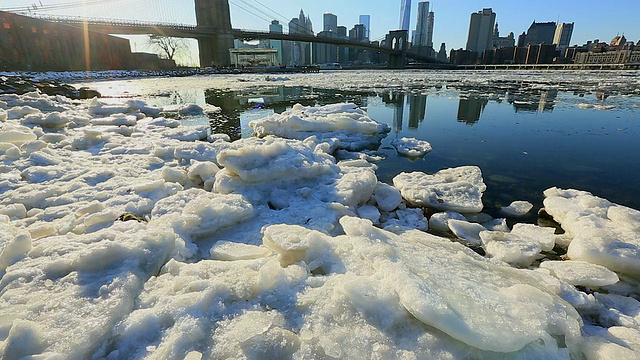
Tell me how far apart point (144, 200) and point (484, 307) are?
2.64m

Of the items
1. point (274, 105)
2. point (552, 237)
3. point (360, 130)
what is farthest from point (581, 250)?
point (274, 105)

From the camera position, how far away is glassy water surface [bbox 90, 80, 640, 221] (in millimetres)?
3525

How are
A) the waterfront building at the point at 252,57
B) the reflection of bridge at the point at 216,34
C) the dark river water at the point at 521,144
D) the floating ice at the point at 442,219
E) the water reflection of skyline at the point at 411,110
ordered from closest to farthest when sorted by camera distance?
the floating ice at the point at 442,219 → the dark river water at the point at 521,144 → the water reflection of skyline at the point at 411,110 → the reflection of bridge at the point at 216,34 → the waterfront building at the point at 252,57

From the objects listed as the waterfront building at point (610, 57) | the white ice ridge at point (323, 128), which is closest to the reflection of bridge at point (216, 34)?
the white ice ridge at point (323, 128)

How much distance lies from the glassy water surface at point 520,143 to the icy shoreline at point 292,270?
0.62 metres

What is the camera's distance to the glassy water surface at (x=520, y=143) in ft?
11.6

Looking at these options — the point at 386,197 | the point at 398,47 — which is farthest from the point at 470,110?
the point at 398,47

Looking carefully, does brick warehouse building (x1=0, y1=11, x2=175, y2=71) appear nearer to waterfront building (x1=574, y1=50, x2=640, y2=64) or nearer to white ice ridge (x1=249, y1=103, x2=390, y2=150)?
white ice ridge (x1=249, y1=103, x2=390, y2=150)

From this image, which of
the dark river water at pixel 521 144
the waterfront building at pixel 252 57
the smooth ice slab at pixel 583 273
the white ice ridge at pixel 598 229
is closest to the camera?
the smooth ice slab at pixel 583 273

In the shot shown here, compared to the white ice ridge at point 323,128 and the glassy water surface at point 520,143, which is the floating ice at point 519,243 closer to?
the glassy water surface at point 520,143

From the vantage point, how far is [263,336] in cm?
118

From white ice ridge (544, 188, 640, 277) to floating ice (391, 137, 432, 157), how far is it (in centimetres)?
201

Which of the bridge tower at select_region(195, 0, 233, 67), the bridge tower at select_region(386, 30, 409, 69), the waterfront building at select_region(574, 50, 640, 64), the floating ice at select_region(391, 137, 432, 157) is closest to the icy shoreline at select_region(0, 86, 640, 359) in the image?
the floating ice at select_region(391, 137, 432, 157)

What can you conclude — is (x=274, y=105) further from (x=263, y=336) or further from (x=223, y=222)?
(x=263, y=336)
